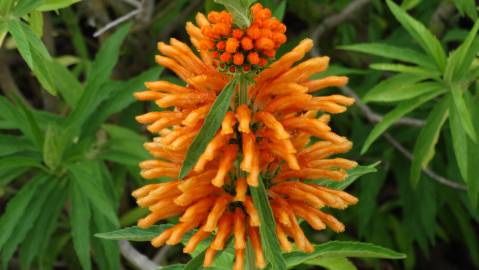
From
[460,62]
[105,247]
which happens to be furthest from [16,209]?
[460,62]

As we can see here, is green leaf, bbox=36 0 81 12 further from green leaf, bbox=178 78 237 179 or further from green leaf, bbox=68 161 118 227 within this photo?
green leaf, bbox=178 78 237 179

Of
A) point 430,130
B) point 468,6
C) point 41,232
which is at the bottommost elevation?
point 41,232

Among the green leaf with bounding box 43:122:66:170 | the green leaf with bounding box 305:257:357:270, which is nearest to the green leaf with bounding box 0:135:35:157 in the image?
the green leaf with bounding box 43:122:66:170

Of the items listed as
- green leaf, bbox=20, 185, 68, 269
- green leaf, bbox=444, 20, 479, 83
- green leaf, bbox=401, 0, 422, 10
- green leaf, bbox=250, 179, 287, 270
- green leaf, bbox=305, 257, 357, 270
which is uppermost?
green leaf, bbox=401, 0, 422, 10

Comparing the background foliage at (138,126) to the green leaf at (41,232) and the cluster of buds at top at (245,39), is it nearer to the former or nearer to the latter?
the green leaf at (41,232)

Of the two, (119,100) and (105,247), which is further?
(119,100)

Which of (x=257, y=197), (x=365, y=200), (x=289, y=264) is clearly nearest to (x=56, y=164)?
(x=289, y=264)

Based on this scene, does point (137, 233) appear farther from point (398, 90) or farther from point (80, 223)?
point (398, 90)
